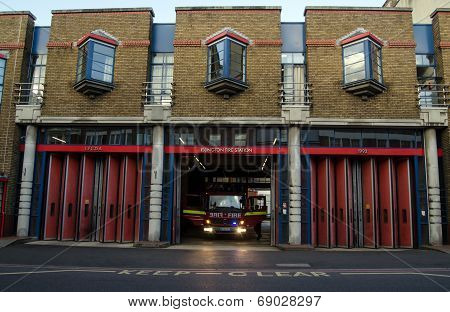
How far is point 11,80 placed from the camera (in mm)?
16500

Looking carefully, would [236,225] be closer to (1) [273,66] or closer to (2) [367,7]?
(1) [273,66]

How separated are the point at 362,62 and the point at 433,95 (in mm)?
3695

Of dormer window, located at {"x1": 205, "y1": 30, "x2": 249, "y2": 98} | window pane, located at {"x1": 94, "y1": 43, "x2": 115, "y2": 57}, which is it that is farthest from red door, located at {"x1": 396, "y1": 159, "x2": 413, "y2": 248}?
window pane, located at {"x1": 94, "y1": 43, "x2": 115, "y2": 57}

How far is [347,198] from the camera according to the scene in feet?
50.8

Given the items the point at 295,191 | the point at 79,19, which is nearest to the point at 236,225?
the point at 295,191

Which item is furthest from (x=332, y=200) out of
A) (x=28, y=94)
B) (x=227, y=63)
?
(x=28, y=94)

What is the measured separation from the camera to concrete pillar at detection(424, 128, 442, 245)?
1461 cm

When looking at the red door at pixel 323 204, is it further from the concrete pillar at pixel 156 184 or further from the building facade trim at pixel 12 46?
the building facade trim at pixel 12 46

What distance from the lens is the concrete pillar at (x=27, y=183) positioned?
1557 cm

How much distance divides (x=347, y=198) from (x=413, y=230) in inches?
114

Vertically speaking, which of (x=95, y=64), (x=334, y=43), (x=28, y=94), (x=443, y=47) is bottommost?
(x=28, y=94)

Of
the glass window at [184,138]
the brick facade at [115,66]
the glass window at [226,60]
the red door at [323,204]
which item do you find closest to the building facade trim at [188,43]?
the glass window at [226,60]

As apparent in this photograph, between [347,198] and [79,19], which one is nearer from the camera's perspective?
[347,198]

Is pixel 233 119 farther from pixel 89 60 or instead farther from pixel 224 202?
pixel 89 60
